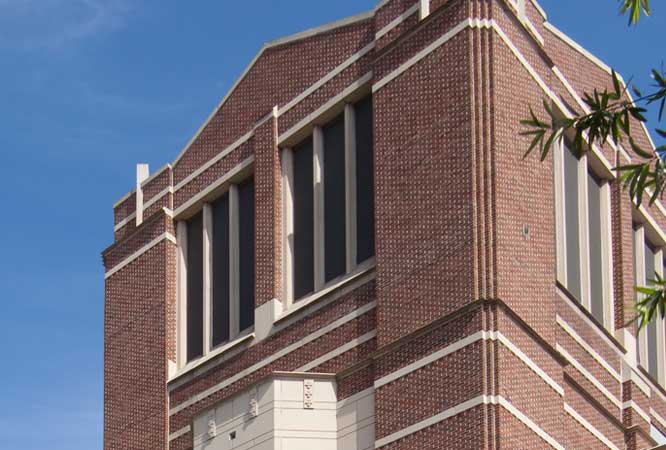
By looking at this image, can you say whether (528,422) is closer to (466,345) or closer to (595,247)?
(466,345)

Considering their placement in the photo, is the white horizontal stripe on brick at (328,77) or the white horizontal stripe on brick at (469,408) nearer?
the white horizontal stripe on brick at (469,408)

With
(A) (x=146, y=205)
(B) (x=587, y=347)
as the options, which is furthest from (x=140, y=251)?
(B) (x=587, y=347)

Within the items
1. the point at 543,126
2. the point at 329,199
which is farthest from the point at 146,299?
the point at 543,126

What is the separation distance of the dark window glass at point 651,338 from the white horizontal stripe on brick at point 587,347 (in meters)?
5.24

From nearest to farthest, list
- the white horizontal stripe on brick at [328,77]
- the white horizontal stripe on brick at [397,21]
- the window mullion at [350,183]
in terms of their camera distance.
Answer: the white horizontal stripe on brick at [397,21] → the window mullion at [350,183] → the white horizontal stripe on brick at [328,77]

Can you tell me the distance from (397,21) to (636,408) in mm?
9642

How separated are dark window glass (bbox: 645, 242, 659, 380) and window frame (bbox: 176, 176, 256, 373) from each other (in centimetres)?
1019

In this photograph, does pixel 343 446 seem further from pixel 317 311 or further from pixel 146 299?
pixel 146 299

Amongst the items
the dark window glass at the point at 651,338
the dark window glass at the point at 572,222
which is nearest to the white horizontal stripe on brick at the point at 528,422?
the dark window glass at the point at 572,222

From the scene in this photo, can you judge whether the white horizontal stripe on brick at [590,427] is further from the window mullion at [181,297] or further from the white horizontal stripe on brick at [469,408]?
the window mullion at [181,297]

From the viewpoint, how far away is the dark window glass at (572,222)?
3556 cm

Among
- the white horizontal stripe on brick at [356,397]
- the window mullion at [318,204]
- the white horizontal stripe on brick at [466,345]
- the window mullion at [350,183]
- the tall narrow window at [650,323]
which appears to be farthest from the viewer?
the tall narrow window at [650,323]

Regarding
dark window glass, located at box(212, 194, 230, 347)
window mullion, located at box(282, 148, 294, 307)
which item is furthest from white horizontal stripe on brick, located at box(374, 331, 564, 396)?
dark window glass, located at box(212, 194, 230, 347)

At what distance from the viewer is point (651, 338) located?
41.6 metres
